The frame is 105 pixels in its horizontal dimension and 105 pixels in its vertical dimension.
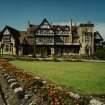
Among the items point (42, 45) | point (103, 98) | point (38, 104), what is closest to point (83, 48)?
point (42, 45)

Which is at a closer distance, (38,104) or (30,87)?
(38,104)

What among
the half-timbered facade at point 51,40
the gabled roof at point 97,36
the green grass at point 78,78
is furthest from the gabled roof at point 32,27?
the green grass at point 78,78

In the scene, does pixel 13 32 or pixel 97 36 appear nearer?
pixel 13 32

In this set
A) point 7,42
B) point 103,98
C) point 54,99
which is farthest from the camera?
point 7,42

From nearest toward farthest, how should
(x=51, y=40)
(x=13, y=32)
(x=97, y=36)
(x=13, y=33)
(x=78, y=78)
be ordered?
1. (x=78, y=78)
2. (x=13, y=33)
3. (x=51, y=40)
4. (x=13, y=32)
5. (x=97, y=36)

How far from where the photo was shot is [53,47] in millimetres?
97438

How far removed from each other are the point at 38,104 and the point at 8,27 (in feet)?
279

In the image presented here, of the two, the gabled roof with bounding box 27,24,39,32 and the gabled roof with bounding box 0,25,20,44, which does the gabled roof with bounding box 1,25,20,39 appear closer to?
the gabled roof with bounding box 0,25,20,44

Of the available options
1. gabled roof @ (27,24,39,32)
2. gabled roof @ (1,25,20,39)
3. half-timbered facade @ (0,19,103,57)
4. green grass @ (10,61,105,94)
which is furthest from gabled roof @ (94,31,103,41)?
green grass @ (10,61,105,94)

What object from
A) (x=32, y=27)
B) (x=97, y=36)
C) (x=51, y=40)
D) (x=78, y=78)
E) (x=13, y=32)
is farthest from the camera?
(x=97, y=36)

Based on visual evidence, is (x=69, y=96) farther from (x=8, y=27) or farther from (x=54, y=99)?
(x=8, y=27)

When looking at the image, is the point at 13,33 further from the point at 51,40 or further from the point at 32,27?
the point at 51,40

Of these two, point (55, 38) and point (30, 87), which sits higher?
point (55, 38)

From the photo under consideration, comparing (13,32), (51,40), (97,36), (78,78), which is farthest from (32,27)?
(78,78)
